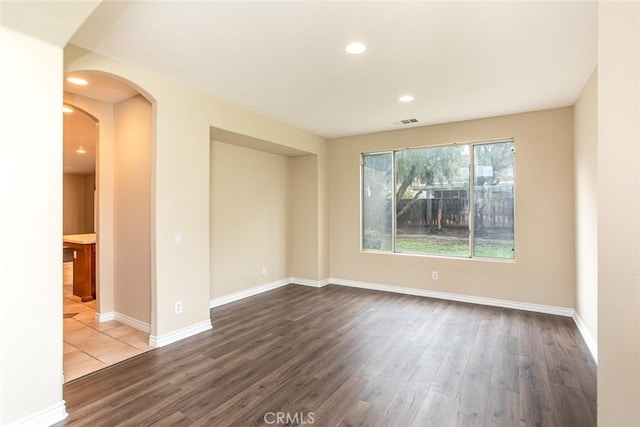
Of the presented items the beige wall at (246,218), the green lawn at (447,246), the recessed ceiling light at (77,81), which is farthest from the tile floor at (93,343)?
the green lawn at (447,246)

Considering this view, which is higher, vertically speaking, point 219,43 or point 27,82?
point 219,43

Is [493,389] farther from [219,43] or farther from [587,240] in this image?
[219,43]

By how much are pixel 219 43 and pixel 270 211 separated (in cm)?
336

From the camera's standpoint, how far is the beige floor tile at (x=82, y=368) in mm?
2600

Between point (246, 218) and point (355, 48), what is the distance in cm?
329

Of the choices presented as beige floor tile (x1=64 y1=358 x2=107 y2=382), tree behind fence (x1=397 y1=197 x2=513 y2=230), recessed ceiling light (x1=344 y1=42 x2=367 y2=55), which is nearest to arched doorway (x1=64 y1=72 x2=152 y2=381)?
beige floor tile (x1=64 y1=358 x2=107 y2=382)

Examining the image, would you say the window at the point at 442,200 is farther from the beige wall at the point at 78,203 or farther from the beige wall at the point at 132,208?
the beige wall at the point at 78,203

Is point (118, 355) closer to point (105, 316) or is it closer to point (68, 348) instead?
point (68, 348)

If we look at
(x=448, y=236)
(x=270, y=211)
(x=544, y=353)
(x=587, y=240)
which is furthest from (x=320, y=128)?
(x=544, y=353)

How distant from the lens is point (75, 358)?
2.92 meters

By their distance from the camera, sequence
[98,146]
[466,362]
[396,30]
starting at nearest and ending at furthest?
[396,30] → [466,362] → [98,146]

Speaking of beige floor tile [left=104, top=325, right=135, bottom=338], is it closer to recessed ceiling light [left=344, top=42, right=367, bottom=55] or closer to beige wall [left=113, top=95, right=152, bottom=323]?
beige wall [left=113, top=95, right=152, bottom=323]

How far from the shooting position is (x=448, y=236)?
4.99m

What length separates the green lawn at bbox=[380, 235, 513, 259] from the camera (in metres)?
4.58
